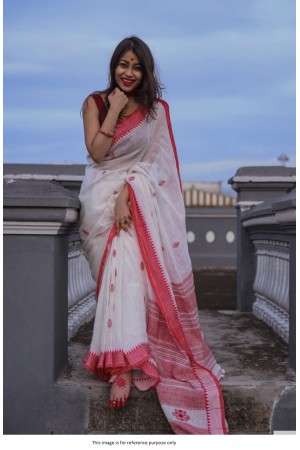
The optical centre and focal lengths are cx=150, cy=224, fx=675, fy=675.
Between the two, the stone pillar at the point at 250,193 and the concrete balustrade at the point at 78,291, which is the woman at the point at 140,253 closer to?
the concrete balustrade at the point at 78,291

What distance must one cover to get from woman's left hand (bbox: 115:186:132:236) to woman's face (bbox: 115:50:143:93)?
18.6 inches

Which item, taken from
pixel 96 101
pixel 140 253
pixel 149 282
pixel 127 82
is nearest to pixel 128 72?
pixel 127 82

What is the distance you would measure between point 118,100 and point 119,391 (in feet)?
4.01

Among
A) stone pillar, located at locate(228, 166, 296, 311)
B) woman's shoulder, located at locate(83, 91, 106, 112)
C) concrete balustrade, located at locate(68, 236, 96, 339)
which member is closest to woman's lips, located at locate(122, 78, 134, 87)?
woman's shoulder, located at locate(83, 91, 106, 112)

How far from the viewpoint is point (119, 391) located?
2.79m

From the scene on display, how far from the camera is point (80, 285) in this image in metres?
4.52

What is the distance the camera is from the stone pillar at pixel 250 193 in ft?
17.7

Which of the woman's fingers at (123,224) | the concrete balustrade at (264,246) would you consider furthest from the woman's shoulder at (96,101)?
the concrete balustrade at (264,246)

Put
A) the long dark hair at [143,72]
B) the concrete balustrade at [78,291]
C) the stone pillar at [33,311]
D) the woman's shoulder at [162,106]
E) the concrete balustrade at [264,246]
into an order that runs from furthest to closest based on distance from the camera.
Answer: the concrete balustrade at [264,246] < the concrete balustrade at [78,291] < the woman's shoulder at [162,106] < the long dark hair at [143,72] < the stone pillar at [33,311]

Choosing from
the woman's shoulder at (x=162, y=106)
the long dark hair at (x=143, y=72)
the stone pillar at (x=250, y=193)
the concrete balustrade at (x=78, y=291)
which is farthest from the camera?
the stone pillar at (x=250, y=193)

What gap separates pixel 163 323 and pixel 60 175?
234cm

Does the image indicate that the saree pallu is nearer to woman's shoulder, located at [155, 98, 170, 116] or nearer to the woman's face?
woman's shoulder, located at [155, 98, 170, 116]

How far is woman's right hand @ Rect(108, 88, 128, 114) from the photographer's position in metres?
2.87
